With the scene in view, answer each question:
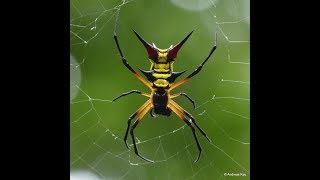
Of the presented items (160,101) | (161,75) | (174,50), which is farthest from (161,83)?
(174,50)

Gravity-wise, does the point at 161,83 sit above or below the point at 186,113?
above

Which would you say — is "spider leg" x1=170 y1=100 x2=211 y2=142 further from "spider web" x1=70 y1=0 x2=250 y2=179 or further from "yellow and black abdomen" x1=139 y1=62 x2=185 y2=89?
"yellow and black abdomen" x1=139 y1=62 x2=185 y2=89

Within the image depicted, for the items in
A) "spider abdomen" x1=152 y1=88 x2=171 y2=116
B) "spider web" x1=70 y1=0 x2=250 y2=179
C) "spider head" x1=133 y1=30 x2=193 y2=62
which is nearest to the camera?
"spider head" x1=133 y1=30 x2=193 y2=62

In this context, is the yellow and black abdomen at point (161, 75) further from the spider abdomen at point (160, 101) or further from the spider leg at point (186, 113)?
the spider leg at point (186, 113)

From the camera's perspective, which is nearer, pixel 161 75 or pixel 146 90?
pixel 161 75

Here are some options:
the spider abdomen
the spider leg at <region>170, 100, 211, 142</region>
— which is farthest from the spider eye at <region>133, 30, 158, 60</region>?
the spider leg at <region>170, 100, 211, 142</region>

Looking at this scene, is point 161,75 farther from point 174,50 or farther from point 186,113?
point 186,113

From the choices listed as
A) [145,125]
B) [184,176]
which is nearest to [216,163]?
[184,176]
